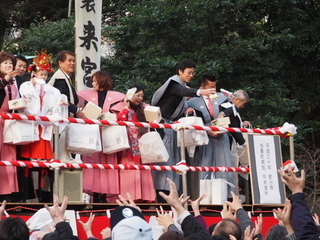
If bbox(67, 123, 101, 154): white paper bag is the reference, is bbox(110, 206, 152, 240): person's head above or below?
below

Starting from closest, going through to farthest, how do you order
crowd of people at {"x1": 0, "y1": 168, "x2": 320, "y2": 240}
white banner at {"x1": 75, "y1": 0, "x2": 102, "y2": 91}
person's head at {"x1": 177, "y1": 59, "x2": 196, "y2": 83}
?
crowd of people at {"x1": 0, "y1": 168, "x2": 320, "y2": 240} → person's head at {"x1": 177, "y1": 59, "x2": 196, "y2": 83} → white banner at {"x1": 75, "y1": 0, "x2": 102, "y2": 91}

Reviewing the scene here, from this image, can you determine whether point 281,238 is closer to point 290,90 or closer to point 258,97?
point 258,97

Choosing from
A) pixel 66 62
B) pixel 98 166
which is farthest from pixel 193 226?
pixel 66 62

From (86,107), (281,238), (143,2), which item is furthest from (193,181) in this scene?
(143,2)

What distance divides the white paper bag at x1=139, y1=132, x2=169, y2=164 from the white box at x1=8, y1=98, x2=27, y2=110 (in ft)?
5.19

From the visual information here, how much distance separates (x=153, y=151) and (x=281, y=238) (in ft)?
13.8

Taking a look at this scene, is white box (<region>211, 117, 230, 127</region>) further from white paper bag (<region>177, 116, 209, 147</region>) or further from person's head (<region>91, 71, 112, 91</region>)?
person's head (<region>91, 71, 112, 91</region>)

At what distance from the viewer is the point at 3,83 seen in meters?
8.90

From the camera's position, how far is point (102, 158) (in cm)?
972

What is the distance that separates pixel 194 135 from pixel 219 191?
2.63 feet

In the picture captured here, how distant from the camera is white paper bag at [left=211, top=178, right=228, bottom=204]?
10.1 m

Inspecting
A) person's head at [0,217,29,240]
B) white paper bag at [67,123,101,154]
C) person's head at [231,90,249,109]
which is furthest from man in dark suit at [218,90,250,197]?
person's head at [0,217,29,240]

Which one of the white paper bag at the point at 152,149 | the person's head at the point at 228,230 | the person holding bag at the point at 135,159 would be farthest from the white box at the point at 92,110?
the person's head at the point at 228,230

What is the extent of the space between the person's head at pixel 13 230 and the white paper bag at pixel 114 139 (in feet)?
13.4
